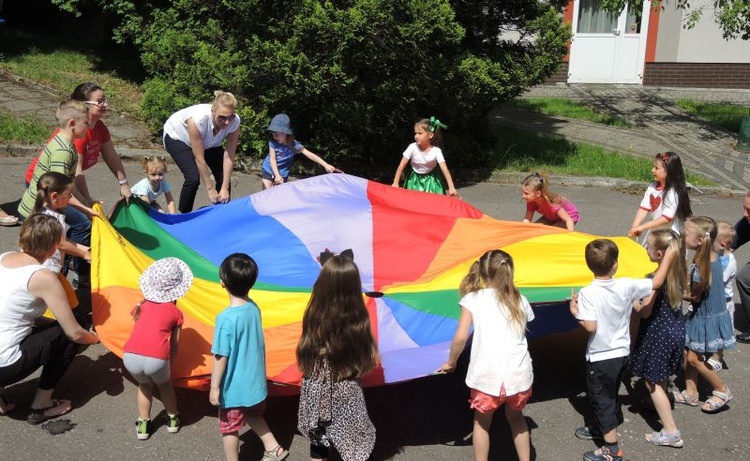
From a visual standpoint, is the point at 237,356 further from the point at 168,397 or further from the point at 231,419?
the point at 168,397

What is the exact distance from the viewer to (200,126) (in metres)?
6.60

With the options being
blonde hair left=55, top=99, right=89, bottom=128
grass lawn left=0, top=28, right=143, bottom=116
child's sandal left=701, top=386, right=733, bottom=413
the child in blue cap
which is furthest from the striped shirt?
grass lawn left=0, top=28, right=143, bottom=116

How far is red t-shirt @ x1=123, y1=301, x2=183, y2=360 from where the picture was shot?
13.0ft

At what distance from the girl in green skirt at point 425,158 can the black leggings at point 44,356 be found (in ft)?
11.6

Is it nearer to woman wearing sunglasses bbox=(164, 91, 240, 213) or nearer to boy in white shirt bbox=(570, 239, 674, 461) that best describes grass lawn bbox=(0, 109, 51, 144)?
woman wearing sunglasses bbox=(164, 91, 240, 213)

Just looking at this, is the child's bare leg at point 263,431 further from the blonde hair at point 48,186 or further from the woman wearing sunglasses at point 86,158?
the woman wearing sunglasses at point 86,158

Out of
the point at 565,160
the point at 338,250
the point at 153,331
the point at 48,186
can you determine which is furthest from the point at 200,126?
the point at 565,160

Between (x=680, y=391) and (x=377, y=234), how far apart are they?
2.38 m

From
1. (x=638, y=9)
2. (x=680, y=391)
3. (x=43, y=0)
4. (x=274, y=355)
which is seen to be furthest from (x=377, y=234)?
(x=43, y=0)

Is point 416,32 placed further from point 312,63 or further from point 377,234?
point 377,234

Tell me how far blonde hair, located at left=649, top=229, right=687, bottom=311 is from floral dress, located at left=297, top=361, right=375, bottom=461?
189 cm

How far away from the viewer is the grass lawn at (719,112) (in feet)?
47.2

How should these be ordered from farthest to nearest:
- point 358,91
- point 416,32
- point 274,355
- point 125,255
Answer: point 358,91 < point 416,32 < point 125,255 < point 274,355

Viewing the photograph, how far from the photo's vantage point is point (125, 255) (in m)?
4.93
